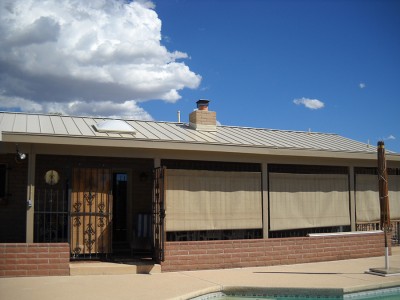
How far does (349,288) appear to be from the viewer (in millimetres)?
8344

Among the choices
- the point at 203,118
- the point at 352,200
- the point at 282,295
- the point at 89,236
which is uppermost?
the point at 203,118

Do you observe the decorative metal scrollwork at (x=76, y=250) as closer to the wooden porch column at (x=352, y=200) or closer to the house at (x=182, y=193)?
the house at (x=182, y=193)

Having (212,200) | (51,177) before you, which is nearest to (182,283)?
(212,200)

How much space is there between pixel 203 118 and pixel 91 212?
435 cm

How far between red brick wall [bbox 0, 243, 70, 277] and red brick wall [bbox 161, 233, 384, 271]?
2062 mm

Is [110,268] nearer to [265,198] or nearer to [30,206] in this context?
[30,206]

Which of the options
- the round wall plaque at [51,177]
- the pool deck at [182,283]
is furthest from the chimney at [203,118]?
the pool deck at [182,283]

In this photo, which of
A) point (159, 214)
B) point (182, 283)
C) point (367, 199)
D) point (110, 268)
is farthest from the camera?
point (367, 199)

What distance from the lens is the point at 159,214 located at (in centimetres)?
1005

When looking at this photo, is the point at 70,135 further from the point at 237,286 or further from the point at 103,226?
the point at 237,286

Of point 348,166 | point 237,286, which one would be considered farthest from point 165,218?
point 348,166

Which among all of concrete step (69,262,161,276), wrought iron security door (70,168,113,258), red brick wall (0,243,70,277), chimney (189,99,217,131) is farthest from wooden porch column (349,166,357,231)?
red brick wall (0,243,70,277)

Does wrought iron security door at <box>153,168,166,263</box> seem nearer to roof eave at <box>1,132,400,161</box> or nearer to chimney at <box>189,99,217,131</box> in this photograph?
roof eave at <box>1,132,400,161</box>

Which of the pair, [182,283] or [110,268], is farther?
[110,268]
